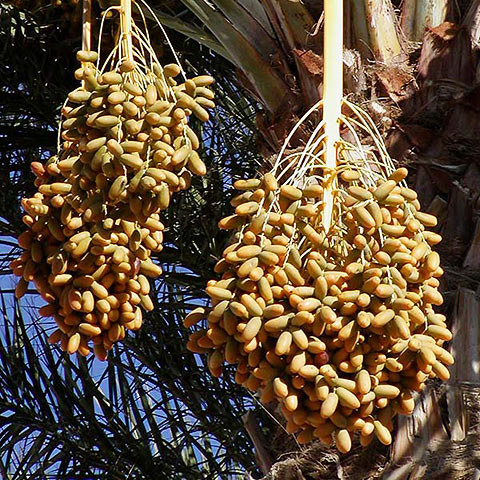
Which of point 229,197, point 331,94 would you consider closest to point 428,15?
point 331,94

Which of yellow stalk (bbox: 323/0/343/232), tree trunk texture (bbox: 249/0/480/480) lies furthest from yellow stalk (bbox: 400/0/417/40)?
yellow stalk (bbox: 323/0/343/232)

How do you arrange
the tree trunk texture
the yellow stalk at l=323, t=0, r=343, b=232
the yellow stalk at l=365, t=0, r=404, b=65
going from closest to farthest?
the yellow stalk at l=323, t=0, r=343, b=232 → the tree trunk texture → the yellow stalk at l=365, t=0, r=404, b=65

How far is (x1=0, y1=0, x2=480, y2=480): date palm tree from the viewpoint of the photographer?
6.13 ft

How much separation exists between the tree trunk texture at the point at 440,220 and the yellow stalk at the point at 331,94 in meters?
0.55

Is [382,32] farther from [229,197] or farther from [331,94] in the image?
[229,197]

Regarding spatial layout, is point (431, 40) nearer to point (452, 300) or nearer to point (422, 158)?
point (422, 158)

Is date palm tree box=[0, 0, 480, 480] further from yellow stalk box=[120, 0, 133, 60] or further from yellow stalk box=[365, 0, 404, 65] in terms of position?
yellow stalk box=[120, 0, 133, 60]

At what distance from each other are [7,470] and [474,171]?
255 centimetres

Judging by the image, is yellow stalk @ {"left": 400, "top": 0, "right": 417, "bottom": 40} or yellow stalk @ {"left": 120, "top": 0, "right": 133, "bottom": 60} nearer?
yellow stalk @ {"left": 120, "top": 0, "right": 133, "bottom": 60}

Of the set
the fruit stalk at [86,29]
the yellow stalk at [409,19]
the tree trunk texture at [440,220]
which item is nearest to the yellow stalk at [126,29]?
the fruit stalk at [86,29]

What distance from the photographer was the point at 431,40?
2080 mm

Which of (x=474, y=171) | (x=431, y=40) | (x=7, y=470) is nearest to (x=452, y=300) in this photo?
(x=474, y=171)

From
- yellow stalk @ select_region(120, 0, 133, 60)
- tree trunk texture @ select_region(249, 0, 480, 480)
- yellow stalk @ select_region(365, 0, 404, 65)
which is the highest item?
yellow stalk @ select_region(365, 0, 404, 65)

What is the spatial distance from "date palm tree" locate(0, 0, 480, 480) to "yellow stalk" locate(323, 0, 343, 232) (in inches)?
21.7
